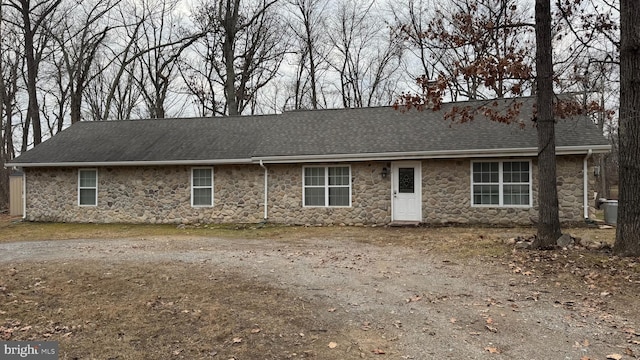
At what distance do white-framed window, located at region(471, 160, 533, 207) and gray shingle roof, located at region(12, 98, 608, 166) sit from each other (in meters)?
0.69

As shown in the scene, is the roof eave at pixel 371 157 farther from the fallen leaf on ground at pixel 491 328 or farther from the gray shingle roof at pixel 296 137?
the fallen leaf on ground at pixel 491 328

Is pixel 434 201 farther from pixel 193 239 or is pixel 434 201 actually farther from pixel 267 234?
pixel 193 239

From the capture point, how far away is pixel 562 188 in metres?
→ 11.9

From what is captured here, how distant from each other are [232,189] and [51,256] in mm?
6454

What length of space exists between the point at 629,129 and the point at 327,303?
19.3ft

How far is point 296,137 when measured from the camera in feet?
48.5

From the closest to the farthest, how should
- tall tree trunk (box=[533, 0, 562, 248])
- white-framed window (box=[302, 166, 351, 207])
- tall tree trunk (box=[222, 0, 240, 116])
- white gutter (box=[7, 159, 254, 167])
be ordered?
1. tall tree trunk (box=[533, 0, 562, 248])
2. white-framed window (box=[302, 166, 351, 207])
3. white gutter (box=[7, 159, 254, 167])
4. tall tree trunk (box=[222, 0, 240, 116])

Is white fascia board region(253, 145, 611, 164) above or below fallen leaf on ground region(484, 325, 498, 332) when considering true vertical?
above

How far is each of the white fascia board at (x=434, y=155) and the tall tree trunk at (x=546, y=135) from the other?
371cm

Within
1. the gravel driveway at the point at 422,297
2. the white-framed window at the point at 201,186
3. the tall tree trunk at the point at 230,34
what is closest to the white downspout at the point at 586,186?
the gravel driveway at the point at 422,297

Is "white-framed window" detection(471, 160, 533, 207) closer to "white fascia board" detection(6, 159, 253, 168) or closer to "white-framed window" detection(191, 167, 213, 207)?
"white fascia board" detection(6, 159, 253, 168)

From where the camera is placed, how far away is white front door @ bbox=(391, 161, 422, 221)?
42.5 ft

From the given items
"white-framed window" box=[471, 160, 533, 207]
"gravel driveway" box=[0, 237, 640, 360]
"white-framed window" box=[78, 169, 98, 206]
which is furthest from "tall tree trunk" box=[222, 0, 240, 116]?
"gravel driveway" box=[0, 237, 640, 360]

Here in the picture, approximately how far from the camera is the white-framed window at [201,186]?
47.1 ft
